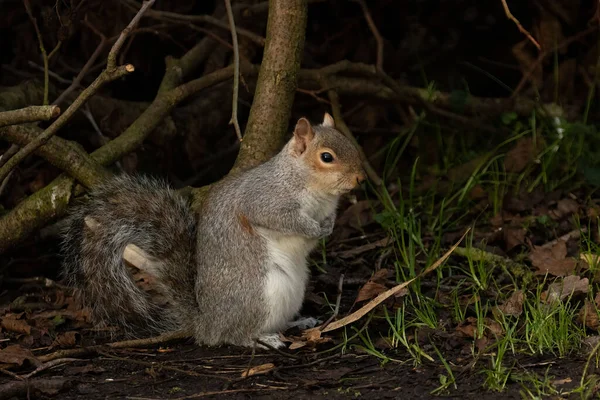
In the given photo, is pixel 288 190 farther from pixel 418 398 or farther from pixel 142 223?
pixel 418 398

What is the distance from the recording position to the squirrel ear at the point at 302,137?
332 centimetres

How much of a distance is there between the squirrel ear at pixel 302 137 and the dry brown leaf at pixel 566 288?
100 centimetres

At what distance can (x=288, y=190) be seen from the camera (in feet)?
10.8

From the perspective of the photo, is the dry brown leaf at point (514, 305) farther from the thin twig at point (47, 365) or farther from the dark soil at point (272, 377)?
the thin twig at point (47, 365)

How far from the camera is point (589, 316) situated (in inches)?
122

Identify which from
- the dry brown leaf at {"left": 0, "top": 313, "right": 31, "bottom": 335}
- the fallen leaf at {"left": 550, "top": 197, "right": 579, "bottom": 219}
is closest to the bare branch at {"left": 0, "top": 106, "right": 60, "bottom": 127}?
the dry brown leaf at {"left": 0, "top": 313, "right": 31, "bottom": 335}

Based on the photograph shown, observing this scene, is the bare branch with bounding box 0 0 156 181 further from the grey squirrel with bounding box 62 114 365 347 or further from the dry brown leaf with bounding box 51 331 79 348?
the dry brown leaf with bounding box 51 331 79 348

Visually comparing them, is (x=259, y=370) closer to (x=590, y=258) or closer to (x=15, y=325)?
(x=15, y=325)

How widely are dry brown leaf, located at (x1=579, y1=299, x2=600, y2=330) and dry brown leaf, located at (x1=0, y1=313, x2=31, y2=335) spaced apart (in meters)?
1.97

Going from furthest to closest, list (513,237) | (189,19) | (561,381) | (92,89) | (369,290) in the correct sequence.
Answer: (189,19)
(513,237)
(369,290)
(92,89)
(561,381)

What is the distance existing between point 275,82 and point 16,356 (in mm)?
1483

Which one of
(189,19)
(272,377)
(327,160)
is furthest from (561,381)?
(189,19)

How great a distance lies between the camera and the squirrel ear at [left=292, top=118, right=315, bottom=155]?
332 centimetres

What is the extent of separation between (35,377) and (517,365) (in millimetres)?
1526
